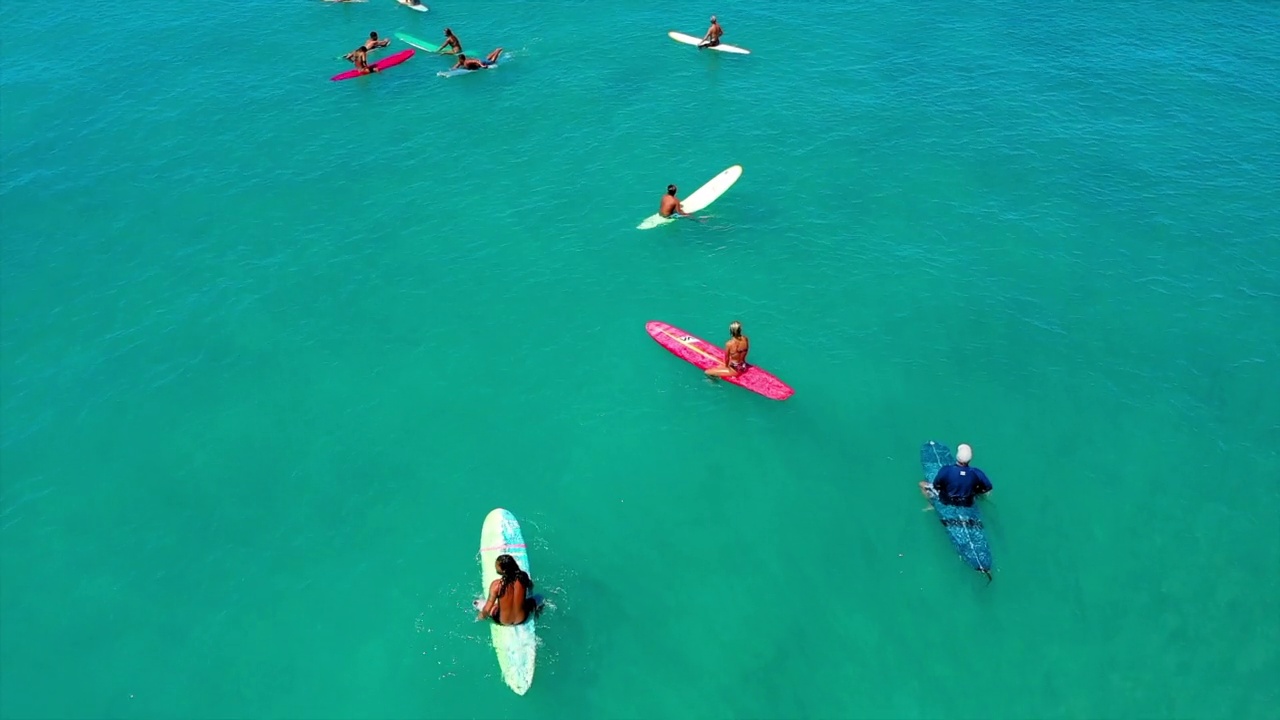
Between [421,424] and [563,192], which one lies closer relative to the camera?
Answer: [421,424]

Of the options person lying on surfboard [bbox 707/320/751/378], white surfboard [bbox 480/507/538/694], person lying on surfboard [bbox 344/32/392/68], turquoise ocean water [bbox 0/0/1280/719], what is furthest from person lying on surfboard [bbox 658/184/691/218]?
person lying on surfboard [bbox 344/32/392/68]

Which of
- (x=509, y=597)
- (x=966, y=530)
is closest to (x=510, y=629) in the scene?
(x=509, y=597)

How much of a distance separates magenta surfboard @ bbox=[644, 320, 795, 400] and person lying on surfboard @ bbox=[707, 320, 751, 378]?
277 mm

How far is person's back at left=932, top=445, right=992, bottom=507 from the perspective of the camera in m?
25.9

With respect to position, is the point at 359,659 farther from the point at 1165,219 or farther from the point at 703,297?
the point at 1165,219

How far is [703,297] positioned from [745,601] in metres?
15.2

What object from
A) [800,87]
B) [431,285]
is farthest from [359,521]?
[800,87]

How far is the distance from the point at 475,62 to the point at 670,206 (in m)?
20.8

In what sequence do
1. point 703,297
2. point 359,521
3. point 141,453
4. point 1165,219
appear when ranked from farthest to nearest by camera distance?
point 1165,219
point 703,297
point 141,453
point 359,521

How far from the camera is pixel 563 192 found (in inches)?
1694

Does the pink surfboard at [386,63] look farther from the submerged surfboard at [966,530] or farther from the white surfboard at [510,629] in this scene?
the submerged surfboard at [966,530]

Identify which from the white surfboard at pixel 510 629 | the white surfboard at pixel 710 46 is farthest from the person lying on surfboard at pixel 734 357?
the white surfboard at pixel 710 46

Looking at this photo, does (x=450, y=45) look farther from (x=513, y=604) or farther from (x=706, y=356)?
(x=513, y=604)

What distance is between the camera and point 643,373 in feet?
109
